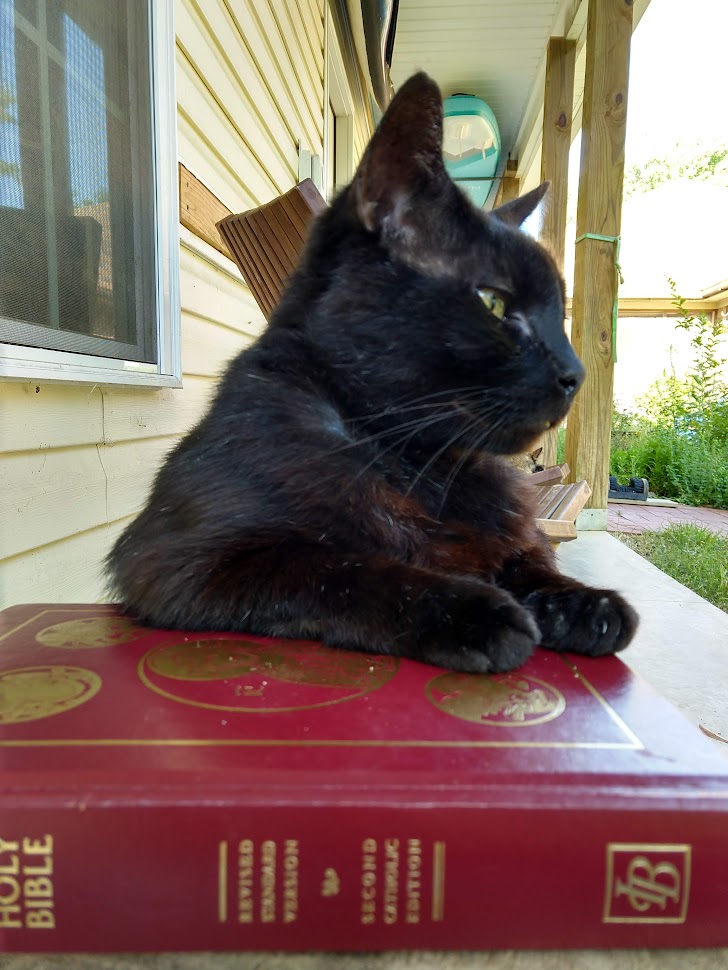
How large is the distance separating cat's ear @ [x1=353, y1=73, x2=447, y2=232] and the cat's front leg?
530mm

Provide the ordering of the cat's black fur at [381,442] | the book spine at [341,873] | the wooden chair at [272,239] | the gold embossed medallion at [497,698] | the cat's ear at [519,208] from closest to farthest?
the book spine at [341,873] → the gold embossed medallion at [497,698] → the cat's black fur at [381,442] → the cat's ear at [519,208] → the wooden chair at [272,239]

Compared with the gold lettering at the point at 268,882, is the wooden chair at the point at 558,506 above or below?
above

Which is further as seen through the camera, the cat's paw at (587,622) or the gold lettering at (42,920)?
the cat's paw at (587,622)

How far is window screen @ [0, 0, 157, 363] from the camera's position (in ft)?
3.68

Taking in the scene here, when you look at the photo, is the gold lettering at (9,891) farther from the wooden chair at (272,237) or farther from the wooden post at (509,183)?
the wooden post at (509,183)

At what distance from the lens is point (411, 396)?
0.87 m

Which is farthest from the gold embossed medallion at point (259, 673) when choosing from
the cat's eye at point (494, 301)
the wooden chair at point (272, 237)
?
the wooden chair at point (272, 237)

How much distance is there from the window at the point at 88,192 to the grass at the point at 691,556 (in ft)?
6.97

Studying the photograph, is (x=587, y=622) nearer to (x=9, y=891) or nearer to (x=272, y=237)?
(x=9, y=891)

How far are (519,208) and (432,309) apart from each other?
0.51 meters

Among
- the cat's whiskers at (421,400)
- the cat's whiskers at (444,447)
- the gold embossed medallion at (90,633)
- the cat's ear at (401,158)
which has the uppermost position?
the cat's ear at (401,158)

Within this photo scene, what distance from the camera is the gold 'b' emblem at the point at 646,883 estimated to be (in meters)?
0.47

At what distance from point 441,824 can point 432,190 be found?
0.77 metres

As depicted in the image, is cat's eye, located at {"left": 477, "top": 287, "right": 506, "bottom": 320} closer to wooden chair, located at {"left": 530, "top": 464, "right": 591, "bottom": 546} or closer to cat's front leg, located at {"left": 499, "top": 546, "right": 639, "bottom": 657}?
cat's front leg, located at {"left": 499, "top": 546, "right": 639, "bottom": 657}
